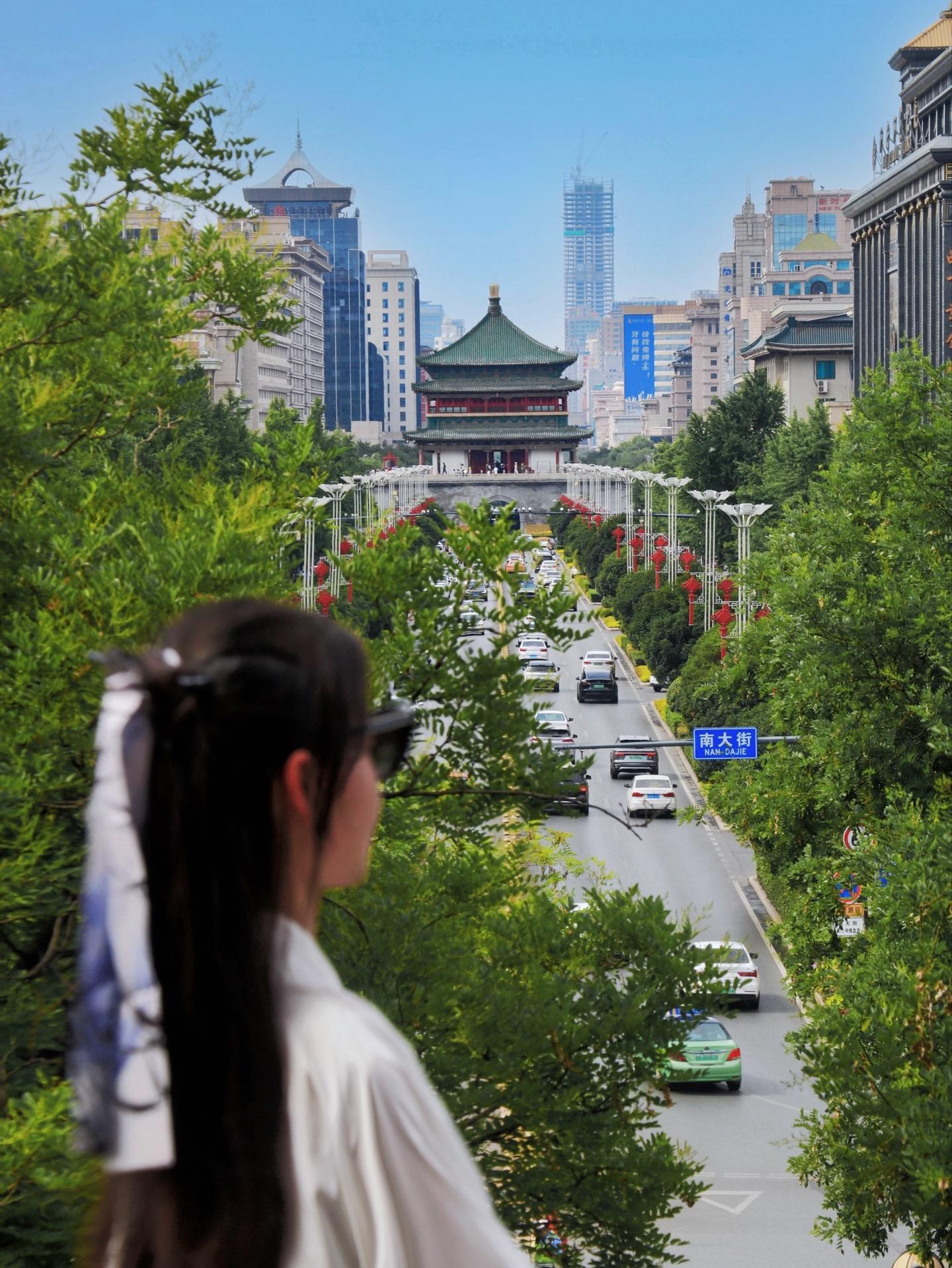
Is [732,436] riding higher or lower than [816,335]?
lower

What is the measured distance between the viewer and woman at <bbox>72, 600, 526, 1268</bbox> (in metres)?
1.41

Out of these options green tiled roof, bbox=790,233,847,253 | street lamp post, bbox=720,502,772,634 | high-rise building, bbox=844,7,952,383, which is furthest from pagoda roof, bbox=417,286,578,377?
street lamp post, bbox=720,502,772,634

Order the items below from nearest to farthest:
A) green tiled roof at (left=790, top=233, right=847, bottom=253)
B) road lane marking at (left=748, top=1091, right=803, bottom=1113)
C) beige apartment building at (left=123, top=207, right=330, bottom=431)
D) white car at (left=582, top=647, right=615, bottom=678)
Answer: road lane marking at (left=748, top=1091, right=803, bottom=1113) < white car at (left=582, top=647, right=615, bottom=678) < beige apartment building at (left=123, top=207, right=330, bottom=431) < green tiled roof at (left=790, top=233, right=847, bottom=253)

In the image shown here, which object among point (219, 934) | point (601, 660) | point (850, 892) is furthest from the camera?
point (601, 660)

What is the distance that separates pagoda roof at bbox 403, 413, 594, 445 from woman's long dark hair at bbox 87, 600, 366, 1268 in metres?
101

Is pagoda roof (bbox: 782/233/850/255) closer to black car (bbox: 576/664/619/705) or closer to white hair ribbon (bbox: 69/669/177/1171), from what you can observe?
black car (bbox: 576/664/619/705)

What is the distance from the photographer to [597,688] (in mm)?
45406

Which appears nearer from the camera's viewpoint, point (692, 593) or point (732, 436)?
point (692, 593)

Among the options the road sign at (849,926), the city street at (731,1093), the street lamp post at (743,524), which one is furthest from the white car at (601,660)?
the road sign at (849,926)

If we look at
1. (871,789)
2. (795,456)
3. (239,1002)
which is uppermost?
(795,456)

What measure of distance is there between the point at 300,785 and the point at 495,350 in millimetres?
103920

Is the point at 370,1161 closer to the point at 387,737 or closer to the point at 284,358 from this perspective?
the point at 387,737

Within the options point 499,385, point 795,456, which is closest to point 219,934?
point 795,456

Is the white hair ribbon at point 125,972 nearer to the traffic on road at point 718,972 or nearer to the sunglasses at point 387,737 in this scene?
the sunglasses at point 387,737
